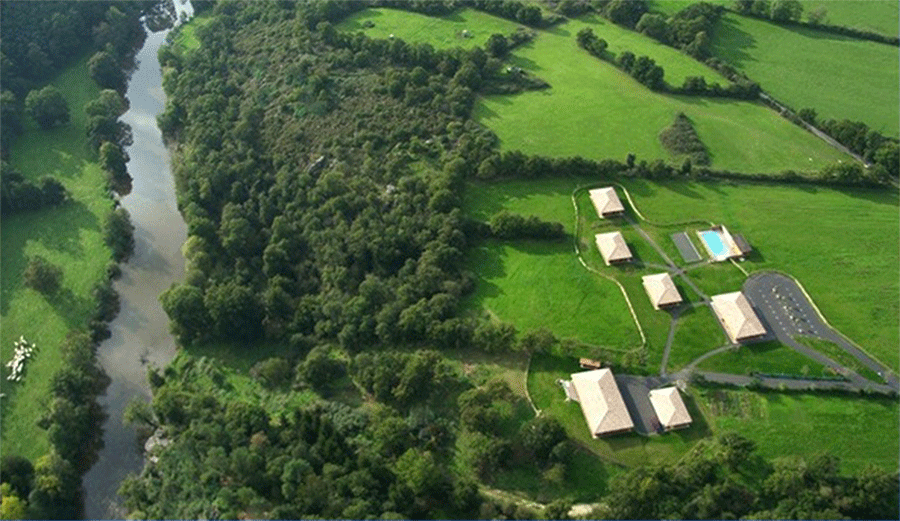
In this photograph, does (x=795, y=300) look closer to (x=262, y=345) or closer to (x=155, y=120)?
(x=262, y=345)

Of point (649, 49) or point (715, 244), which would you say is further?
point (649, 49)

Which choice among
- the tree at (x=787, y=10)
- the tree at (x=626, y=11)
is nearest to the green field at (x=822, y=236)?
the tree at (x=626, y=11)

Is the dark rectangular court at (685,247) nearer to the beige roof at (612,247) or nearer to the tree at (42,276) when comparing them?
the beige roof at (612,247)

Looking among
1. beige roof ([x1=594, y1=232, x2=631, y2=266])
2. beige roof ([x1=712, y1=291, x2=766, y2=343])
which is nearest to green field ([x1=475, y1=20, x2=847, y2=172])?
beige roof ([x1=594, y1=232, x2=631, y2=266])

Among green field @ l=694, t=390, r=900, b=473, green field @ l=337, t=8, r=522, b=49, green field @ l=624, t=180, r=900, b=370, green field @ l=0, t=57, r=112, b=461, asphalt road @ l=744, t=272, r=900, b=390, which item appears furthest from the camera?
green field @ l=337, t=8, r=522, b=49

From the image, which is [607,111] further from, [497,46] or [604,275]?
[604,275]

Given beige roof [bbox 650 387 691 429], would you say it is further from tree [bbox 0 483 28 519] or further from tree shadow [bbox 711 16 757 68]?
tree shadow [bbox 711 16 757 68]

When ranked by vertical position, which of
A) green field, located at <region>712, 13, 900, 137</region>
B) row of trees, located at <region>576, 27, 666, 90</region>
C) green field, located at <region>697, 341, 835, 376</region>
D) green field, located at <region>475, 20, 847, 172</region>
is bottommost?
green field, located at <region>697, 341, 835, 376</region>

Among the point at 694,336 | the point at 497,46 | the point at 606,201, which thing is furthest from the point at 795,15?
the point at 694,336

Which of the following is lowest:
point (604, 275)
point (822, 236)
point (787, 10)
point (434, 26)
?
point (604, 275)
